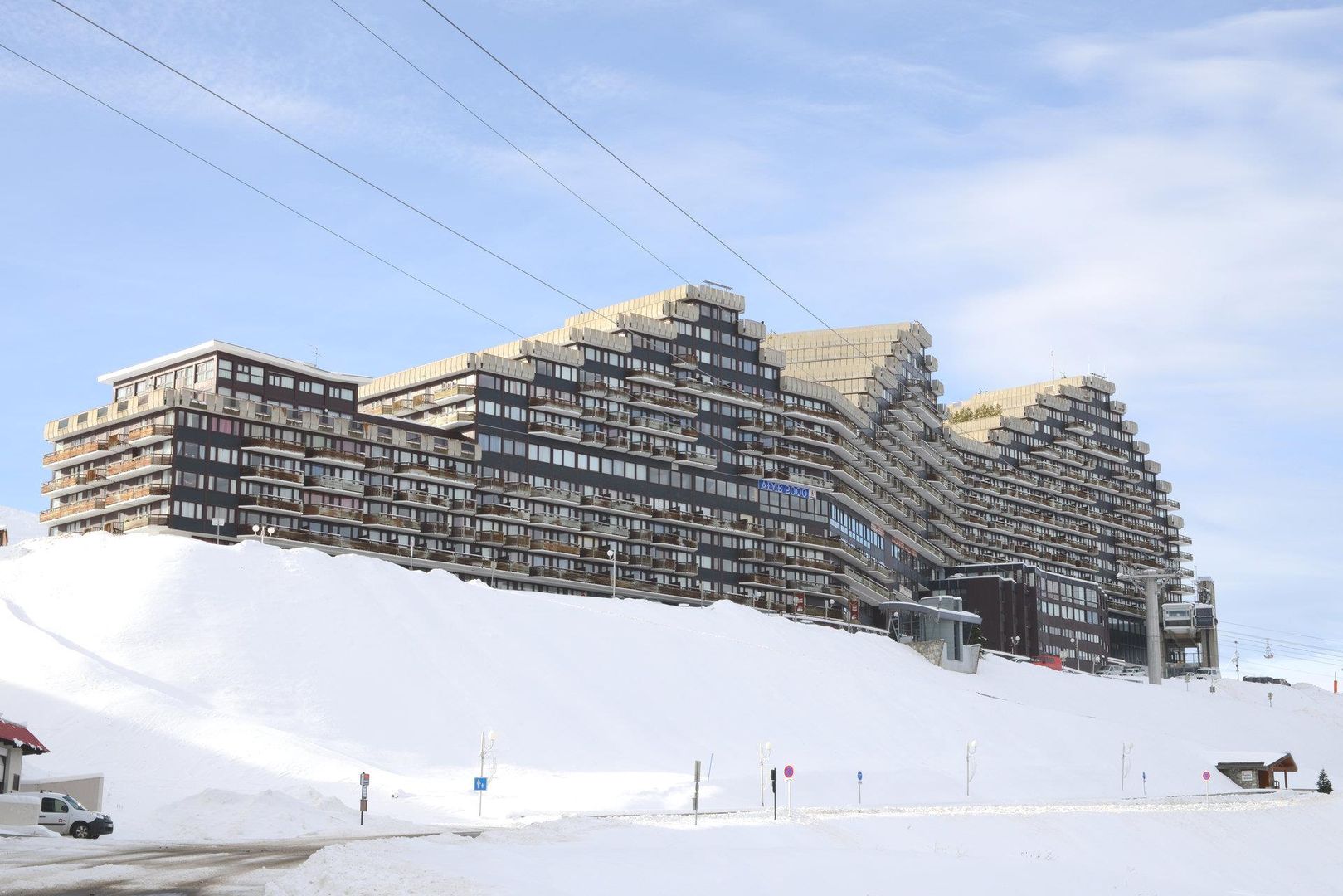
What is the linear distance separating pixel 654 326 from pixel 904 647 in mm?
40701

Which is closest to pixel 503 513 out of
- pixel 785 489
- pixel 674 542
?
pixel 674 542

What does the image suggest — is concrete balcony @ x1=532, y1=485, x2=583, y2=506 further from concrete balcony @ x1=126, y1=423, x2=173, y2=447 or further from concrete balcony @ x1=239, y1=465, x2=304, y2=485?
concrete balcony @ x1=126, y1=423, x2=173, y2=447

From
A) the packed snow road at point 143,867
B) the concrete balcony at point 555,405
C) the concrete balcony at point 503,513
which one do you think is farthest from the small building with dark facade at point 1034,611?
the packed snow road at point 143,867

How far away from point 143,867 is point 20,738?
2144 centimetres

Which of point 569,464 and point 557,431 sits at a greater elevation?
point 557,431

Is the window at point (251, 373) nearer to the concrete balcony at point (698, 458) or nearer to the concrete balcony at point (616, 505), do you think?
the concrete balcony at point (616, 505)

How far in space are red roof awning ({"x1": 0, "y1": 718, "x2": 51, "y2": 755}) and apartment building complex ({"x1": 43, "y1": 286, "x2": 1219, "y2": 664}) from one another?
53658 millimetres

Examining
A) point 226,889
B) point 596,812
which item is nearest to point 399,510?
point 596,812

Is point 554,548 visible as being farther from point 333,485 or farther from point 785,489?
point 785,489

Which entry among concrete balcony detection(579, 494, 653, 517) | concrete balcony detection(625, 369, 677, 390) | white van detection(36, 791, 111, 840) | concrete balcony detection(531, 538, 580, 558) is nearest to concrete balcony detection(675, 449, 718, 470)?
concrete balcony detection(579, 494, 653, 517)

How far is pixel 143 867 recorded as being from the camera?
38.6 meters

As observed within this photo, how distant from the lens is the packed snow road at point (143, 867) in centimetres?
3397

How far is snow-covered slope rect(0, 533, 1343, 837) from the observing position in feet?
228

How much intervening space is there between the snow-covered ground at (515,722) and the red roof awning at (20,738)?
13.0 feet
